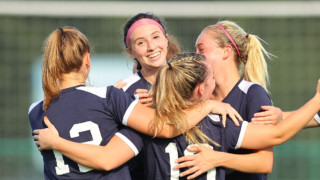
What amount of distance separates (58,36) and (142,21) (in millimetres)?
1023

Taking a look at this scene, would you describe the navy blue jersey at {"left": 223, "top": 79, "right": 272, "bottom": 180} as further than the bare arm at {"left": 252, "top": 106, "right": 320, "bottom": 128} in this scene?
Yes

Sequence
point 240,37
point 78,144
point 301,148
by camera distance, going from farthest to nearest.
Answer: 1. point 301,148
2. point 240,37
3. point 78,144

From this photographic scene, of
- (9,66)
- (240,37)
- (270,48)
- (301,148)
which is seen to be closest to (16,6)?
(9,66)

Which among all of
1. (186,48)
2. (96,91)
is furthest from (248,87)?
(186,48)

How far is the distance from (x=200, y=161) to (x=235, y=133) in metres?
0.25

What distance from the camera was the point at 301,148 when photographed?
8.41 meters

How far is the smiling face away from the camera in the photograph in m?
4.09

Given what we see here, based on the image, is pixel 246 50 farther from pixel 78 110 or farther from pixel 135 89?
pixel 78 110

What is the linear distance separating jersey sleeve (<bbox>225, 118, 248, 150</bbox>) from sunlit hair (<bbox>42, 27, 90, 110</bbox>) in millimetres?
940

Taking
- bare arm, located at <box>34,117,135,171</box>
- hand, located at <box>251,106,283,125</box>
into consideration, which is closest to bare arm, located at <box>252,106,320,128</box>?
hand, located at <box>251,106,283,125</box>

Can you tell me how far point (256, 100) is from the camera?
3557 millimetres

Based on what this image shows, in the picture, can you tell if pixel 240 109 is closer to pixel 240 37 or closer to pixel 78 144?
pixel 240 37

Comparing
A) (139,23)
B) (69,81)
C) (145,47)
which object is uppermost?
(139,23)

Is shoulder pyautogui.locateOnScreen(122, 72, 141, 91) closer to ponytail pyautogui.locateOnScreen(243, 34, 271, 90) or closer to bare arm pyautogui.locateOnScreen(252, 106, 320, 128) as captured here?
ponytail pyautogui.locateOnScreen(243, 34, 271, 90)
